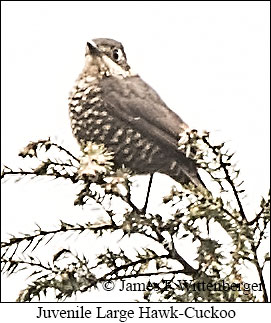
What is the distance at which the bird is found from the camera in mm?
1538

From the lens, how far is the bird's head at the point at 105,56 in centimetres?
161

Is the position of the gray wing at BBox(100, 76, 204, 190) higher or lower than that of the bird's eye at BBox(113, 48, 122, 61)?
lower

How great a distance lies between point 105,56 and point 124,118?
0.16 m

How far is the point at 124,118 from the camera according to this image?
1.58 metres

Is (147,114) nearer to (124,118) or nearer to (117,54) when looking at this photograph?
(124,118)

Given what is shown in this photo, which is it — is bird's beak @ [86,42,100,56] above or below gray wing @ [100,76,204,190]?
above

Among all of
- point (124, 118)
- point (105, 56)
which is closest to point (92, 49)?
point (105, 56)

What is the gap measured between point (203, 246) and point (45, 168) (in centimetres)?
33

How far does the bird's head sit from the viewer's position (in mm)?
1606

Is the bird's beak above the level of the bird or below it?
above

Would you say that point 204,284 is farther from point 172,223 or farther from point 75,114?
point 75,114

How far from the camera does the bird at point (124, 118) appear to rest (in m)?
1.54

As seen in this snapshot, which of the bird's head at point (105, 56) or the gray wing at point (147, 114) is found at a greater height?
the bird's head at point (105, 56)
